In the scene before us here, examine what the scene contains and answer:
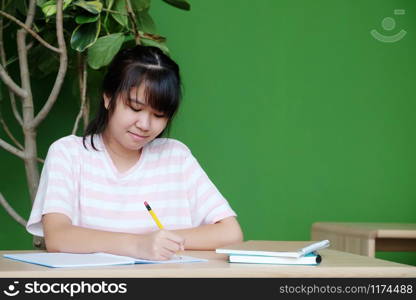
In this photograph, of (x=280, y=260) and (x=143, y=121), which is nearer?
(x=280, y=260)

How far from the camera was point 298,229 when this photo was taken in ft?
9.65

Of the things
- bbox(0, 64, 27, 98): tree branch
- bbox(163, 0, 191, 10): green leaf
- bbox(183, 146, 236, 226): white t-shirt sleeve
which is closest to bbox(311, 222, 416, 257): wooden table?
bbox(183, 146, 236, 226): white t-shirt sleeve

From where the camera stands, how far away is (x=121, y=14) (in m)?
2.31

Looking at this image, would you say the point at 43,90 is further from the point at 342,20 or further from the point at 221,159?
the point at 342,20

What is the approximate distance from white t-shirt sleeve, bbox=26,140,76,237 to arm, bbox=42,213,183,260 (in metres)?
0.04

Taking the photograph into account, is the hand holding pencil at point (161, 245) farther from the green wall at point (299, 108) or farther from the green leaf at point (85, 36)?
the green wall at point (299, 108)

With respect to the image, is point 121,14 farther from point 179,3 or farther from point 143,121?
point 143,121

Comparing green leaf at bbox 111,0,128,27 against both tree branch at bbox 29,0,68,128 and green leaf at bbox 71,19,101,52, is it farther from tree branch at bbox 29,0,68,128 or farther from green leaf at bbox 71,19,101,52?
tree branch at bbox 29,0,68,128

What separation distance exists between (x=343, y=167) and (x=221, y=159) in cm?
55

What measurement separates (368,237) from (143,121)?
3.16ft

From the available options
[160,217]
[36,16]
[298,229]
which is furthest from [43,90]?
[298,229]

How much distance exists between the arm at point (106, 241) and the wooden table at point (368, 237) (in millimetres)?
1112

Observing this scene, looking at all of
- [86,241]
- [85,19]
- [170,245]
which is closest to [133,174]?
[86,241]

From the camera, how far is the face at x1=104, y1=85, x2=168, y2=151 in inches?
71.2
